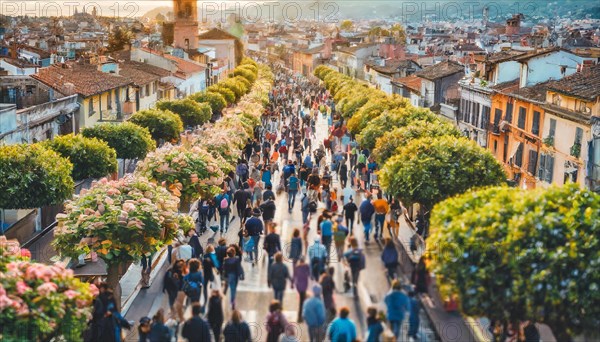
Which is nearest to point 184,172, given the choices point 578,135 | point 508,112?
point 578,135

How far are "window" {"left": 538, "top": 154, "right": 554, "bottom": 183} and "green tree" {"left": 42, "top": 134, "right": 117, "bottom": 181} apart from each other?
20.4 m

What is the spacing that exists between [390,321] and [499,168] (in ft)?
35.7

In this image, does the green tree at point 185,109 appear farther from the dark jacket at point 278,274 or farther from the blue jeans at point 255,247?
the dark jacket at point 278,274

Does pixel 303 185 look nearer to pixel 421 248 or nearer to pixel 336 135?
pixel 421 248

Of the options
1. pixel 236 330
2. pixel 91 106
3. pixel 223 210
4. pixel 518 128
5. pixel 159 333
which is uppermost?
pixel 236 330

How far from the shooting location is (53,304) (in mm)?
13594

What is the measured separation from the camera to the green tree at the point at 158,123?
Result: 4781 centimetres

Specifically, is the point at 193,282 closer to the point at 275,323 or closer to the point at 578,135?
the point at 275,323

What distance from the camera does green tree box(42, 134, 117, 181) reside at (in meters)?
32.5

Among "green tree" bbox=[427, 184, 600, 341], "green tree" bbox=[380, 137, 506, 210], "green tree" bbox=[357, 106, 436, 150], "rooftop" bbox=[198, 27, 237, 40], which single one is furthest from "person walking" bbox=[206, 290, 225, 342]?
"rooftop" bbox=[198, 27, 237, 40]

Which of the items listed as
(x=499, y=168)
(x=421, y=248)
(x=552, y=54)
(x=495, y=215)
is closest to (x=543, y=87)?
(x=552, y=54)

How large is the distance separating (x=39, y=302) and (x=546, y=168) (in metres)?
30.8

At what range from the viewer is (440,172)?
25.0 meters

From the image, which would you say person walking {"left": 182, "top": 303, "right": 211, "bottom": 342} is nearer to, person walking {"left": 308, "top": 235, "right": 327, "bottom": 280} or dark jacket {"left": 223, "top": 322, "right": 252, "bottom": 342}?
dark jacket {"left": 223, "top": 322, "right": 252, "bottom": 342}
